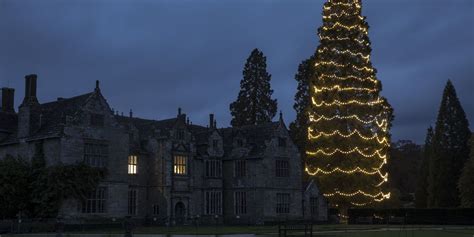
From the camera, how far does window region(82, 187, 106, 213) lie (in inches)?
1973

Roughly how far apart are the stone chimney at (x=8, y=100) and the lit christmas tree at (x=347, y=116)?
28.0m

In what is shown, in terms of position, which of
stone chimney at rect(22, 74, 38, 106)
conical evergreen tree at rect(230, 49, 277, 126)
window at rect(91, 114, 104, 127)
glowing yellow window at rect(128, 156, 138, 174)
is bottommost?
glowing yellow window at rect(128, 156, 138, 174)

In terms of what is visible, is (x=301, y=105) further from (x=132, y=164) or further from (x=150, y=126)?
(x=132, y=164)

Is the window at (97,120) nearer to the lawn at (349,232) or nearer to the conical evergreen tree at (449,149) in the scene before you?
the lawn at (349,232)

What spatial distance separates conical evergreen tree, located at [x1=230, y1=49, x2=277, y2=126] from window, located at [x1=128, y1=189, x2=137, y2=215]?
87.8 feet

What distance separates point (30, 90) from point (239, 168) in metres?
20.3

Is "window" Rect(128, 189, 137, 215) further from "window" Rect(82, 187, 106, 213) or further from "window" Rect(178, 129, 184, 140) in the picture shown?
"window" Rect(178, 129, 184, 140)

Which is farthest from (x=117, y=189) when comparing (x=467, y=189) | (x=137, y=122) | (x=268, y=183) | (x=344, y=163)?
(x=467, y=189)

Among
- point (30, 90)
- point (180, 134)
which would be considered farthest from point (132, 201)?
point (30, 90)

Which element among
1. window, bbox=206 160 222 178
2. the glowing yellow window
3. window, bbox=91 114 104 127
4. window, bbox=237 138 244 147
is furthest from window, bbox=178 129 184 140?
window, bbox=91 114 104 127

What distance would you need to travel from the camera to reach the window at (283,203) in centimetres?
6329

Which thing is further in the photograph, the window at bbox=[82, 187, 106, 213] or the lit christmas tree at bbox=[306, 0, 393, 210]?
the lit christmas tree at bbox=[306, 0, 393, 210]

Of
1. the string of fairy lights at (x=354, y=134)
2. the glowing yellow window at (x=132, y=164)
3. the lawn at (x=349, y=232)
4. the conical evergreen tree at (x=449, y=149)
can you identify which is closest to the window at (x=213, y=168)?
the glowing yellow window at (x=132, y=164)

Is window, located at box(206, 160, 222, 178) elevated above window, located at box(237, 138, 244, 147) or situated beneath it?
situated beneath
